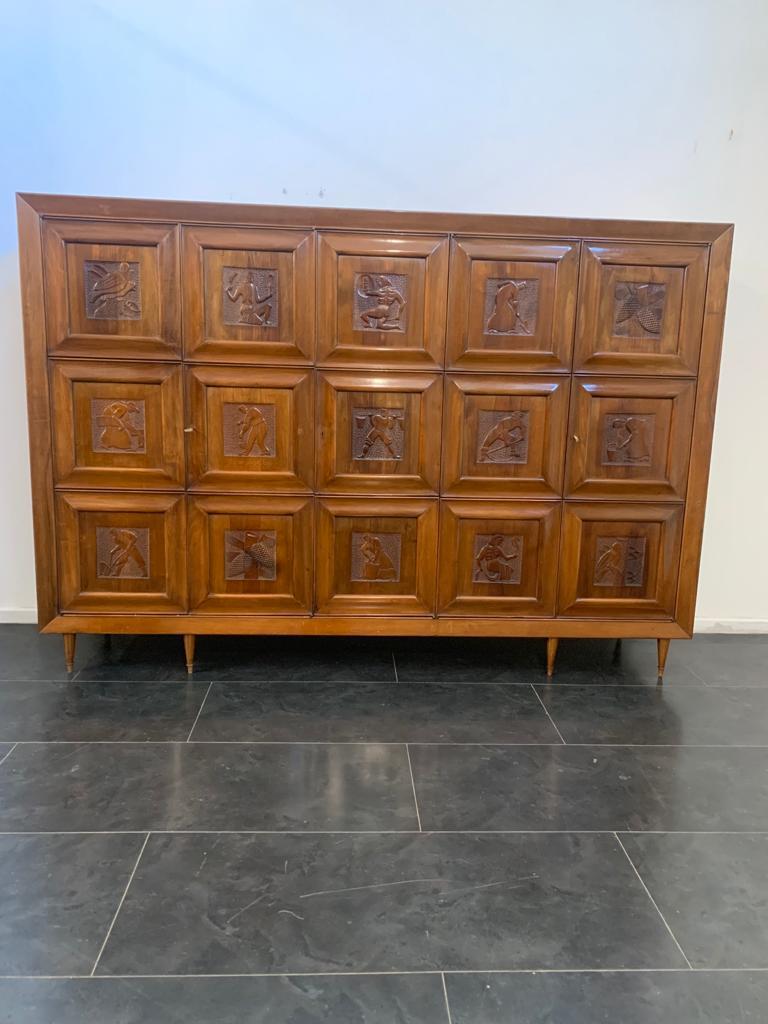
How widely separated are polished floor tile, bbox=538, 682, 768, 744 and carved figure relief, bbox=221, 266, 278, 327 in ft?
4.83

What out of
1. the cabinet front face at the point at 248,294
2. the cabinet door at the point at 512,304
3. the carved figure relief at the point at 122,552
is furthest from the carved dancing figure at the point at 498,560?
the carved figure relief at the point at 122,552

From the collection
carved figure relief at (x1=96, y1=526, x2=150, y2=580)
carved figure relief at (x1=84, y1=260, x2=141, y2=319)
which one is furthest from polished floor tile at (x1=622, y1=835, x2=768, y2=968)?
carved figure relief at (x1=84, y1=260, x2=141, y2=319)

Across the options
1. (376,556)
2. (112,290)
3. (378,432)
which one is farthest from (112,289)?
(376,556)

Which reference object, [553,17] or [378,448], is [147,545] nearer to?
[378,448]

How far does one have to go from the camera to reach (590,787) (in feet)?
6.06

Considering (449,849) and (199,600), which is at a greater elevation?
(199,600)

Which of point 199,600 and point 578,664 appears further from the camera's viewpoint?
point 578,664

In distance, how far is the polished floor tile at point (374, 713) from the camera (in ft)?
6.83

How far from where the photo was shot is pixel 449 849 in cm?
158

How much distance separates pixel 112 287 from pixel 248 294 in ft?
1.29

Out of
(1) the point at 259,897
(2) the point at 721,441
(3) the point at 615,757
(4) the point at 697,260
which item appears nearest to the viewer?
(1) the point at 259,897

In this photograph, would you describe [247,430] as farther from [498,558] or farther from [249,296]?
[498,558]

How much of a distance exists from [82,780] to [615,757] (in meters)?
1.38

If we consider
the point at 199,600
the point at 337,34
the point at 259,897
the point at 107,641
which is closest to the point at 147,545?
the point at 199,600
